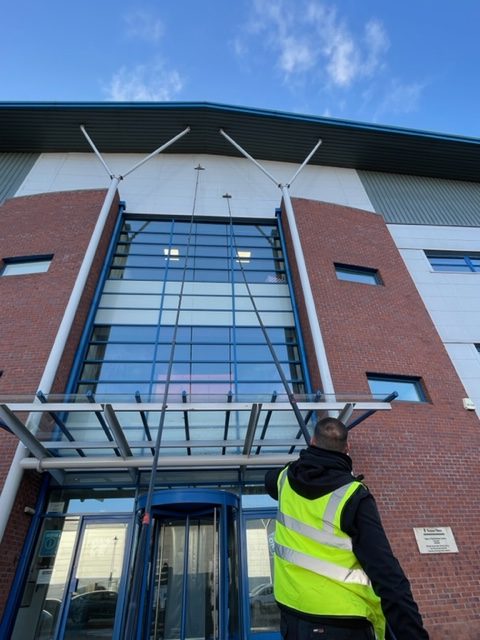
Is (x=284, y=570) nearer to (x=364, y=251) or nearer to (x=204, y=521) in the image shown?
(x=204, y=521)

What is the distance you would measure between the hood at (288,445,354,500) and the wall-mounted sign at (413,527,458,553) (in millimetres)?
5297

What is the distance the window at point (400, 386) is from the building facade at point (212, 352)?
49mm

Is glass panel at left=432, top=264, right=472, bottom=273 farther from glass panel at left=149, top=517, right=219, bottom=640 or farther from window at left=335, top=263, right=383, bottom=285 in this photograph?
glass panel at left=149, top=517, right=219, bottom=640

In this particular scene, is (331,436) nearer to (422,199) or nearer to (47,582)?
(47,582)

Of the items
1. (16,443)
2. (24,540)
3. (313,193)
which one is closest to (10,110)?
(313,193)

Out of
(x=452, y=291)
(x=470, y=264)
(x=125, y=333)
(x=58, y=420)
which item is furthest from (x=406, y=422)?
(x=470, y=264)

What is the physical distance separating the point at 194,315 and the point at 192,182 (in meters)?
5.72

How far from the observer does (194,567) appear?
20.0 ft

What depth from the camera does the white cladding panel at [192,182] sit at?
12.1 metres

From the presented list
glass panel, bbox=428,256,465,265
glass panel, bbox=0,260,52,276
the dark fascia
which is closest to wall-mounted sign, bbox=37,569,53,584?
glass panel, bbox=0,260,52,276

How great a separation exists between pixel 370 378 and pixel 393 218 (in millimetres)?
6989

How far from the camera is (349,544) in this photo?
6.19 ft

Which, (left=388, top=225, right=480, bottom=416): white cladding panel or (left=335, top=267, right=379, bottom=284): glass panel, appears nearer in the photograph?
(left=388, top=225, right=480, bottom=416): white cladding panel

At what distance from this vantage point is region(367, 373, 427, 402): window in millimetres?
8039
